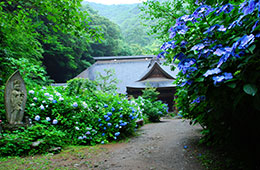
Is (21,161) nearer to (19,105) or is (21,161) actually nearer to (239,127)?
(19,105)

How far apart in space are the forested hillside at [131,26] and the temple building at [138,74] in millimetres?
4073

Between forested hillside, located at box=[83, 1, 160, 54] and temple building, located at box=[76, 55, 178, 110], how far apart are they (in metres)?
4.07

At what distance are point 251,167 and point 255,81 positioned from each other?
1.16 m

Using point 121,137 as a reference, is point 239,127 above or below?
above

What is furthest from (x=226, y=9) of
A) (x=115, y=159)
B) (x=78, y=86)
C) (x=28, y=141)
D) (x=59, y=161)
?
(x=78, y=86)

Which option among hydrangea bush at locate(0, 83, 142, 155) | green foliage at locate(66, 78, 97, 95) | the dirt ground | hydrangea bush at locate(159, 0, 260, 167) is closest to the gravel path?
the dirt ground

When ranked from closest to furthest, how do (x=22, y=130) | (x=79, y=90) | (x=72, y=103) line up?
(x=22, y=130) < (x=72, y=103) < (x=79, y=90)

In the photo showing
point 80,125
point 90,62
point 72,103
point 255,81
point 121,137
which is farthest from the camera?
point 90,62

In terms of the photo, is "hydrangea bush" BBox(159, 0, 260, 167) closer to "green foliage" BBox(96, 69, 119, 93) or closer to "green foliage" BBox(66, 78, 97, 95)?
"green foliage" BBox(66, 78, 97, 95)

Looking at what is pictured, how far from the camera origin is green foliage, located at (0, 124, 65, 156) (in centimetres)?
257

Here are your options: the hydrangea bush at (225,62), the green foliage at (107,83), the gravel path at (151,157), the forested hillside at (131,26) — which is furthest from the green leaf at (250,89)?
the forested hillside at (131,26)

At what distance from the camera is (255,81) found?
1018mm

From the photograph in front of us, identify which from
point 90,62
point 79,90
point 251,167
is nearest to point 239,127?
point 251,167

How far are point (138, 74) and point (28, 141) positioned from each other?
50.6 ft
